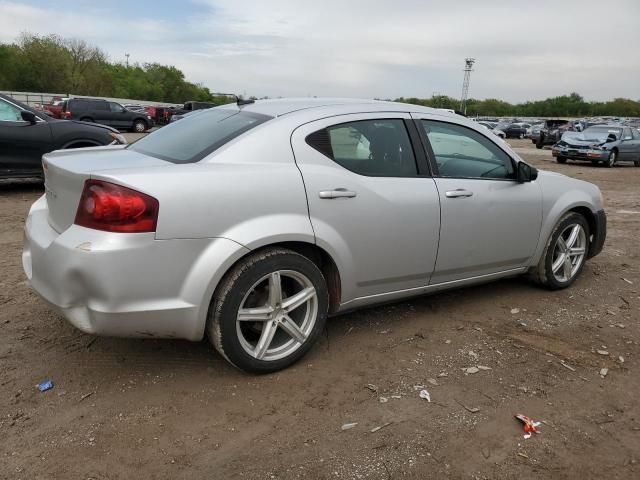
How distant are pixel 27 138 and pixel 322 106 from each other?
6.72 meters

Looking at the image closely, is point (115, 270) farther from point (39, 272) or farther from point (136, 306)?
point (39, 272)

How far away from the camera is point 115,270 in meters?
2.58

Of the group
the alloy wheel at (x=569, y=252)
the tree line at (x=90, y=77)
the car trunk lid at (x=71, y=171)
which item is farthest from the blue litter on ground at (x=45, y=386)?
the tree line at (x=90, y=77)

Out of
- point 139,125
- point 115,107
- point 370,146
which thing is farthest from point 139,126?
point 370,146

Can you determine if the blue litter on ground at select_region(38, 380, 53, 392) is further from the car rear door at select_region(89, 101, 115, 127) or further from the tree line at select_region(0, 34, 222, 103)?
the tree line at select_region(0, 34, 222, 103)

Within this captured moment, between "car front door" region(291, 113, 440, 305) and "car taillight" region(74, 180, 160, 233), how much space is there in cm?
88

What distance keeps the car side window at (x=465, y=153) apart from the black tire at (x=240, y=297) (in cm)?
132

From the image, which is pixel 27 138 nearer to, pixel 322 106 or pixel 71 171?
pixel 71 171

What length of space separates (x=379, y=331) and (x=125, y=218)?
75.4 inches

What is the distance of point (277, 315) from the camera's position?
3066 millimetres

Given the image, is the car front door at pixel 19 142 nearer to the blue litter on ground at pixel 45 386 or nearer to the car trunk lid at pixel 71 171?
the car trunk lid at pixel 71 171

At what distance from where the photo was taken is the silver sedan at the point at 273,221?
8.70ft

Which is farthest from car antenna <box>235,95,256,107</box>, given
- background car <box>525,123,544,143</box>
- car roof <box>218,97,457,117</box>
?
background car <box>525,123,544,143</box>

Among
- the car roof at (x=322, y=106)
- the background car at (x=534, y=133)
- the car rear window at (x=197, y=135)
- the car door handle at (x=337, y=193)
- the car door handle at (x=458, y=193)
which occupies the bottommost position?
the background car at (x=534, y=133)
